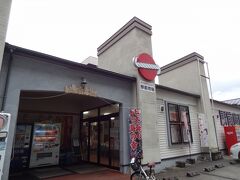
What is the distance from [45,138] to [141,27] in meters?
6.87

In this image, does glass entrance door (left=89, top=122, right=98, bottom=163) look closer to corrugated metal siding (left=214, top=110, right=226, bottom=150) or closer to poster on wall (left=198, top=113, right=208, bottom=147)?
poster on wall (left=198, top=113, right=208, bottom=147)

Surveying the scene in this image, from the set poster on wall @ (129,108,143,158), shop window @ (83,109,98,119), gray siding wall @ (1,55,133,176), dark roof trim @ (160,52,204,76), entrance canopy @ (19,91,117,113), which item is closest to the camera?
gray siding wall @ (1,55,133,176)

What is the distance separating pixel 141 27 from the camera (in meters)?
8.58

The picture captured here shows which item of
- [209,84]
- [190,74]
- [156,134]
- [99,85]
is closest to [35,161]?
[99,85]

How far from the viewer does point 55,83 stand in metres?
5.71

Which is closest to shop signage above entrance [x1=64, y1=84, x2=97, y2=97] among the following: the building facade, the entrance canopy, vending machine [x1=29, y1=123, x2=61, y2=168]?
the building facade

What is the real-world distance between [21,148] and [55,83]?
389 centimetres

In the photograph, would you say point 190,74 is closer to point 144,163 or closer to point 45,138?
point 144,163

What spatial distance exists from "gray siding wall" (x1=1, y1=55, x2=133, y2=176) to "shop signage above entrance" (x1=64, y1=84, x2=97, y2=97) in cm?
15

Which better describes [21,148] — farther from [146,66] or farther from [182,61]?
[182,61]

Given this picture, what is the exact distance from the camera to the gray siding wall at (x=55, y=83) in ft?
15.8

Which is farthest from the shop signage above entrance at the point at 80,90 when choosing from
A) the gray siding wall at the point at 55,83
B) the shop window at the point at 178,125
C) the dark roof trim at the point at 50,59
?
the shop window at the point at 178,125

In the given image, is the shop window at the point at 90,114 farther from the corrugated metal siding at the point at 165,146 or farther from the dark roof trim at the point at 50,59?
the corrugated metal siding at the point at 165,146

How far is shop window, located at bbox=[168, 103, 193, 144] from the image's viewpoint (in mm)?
9219
